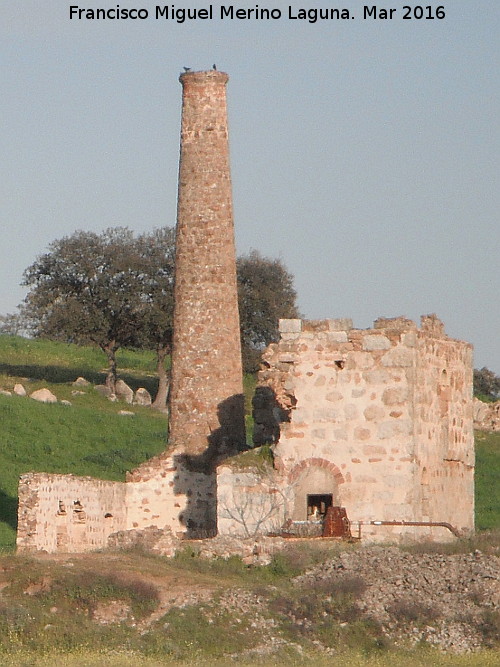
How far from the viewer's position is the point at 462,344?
29.6 meters

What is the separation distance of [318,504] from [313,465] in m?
0.73

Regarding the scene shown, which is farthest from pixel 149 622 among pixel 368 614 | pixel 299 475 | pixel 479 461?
pixel 479 461

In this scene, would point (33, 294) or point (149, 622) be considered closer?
point (149, 622)

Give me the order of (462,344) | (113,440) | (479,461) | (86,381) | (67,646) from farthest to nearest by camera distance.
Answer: (86,381) < (479,461) < (113,440) < (462,344) < (67,646)

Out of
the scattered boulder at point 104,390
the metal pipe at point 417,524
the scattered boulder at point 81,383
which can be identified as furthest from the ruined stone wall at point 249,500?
the scattered boulder at point 81,383

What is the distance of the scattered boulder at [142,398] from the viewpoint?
54812 mm

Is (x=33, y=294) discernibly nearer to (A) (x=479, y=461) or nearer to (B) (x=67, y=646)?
(A) (x=479, y=461)

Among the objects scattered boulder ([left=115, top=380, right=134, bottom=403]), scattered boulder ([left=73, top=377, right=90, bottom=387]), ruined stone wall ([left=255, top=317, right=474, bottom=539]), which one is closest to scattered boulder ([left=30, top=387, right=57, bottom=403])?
scattered boulder ([left=73, top=377, right=90, bottom=387])

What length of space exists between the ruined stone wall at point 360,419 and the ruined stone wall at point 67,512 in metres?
4.43

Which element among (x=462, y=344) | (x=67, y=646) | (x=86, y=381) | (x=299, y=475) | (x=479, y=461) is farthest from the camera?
(x=86, y=381)

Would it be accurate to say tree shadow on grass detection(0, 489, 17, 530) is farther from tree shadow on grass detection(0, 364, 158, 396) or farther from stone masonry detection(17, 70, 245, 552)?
tree shadow on grass detection(0, 364, 158, 396)

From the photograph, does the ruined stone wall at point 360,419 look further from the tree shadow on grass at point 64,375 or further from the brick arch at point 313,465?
the tree shadow on grass at point 64,375

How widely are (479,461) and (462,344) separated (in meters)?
20.2

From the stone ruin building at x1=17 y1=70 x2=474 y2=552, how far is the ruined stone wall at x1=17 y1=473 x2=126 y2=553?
0.03 m
